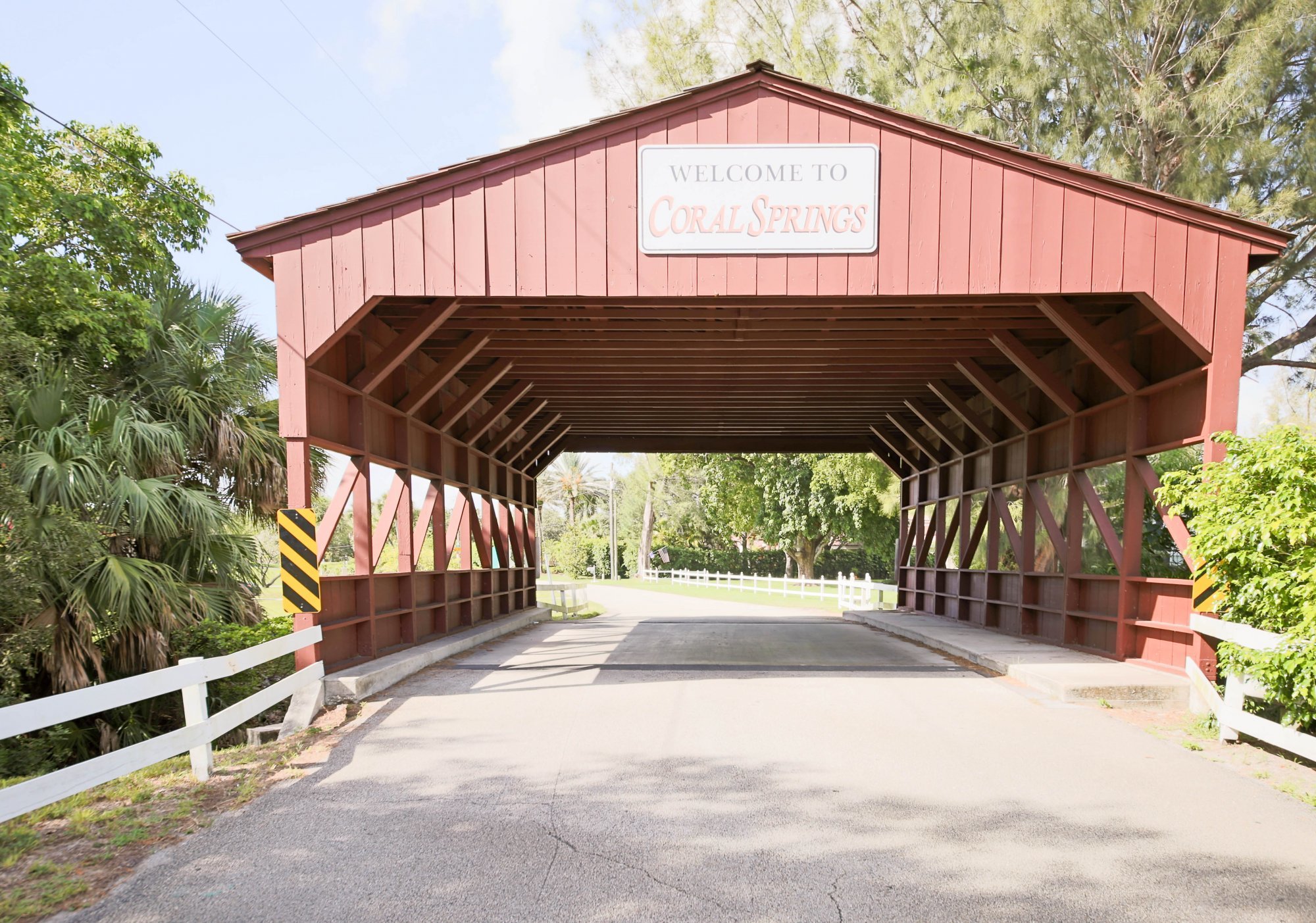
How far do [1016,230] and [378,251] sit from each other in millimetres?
5947

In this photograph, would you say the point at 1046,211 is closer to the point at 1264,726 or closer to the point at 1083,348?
the point at 1083,348

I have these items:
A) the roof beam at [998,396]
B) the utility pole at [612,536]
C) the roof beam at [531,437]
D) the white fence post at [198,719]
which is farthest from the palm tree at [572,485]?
the white fence post at [198,719]

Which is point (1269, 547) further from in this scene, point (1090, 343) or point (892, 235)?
point (892, 235)

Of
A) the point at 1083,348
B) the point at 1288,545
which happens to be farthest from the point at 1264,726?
the point at 1083,348

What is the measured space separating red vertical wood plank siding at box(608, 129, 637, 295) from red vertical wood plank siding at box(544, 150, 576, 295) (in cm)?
35

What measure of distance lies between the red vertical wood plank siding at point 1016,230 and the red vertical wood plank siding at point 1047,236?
43 mm

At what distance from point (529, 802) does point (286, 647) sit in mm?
3023

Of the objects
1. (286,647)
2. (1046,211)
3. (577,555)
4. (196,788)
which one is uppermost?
(1046,211)

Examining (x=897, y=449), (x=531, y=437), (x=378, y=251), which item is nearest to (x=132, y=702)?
(x=378, y=251)

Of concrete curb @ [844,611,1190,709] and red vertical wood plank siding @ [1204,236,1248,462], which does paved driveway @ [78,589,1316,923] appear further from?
red vertical wood plank siding @ [1204,236,1248,462]

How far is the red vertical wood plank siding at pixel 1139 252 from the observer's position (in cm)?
825

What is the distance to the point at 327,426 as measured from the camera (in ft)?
30.0

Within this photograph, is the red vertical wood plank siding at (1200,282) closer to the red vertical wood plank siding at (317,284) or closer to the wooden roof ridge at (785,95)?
the wooden roof ridge at (785,95)

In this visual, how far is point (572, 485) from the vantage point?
218 ft
